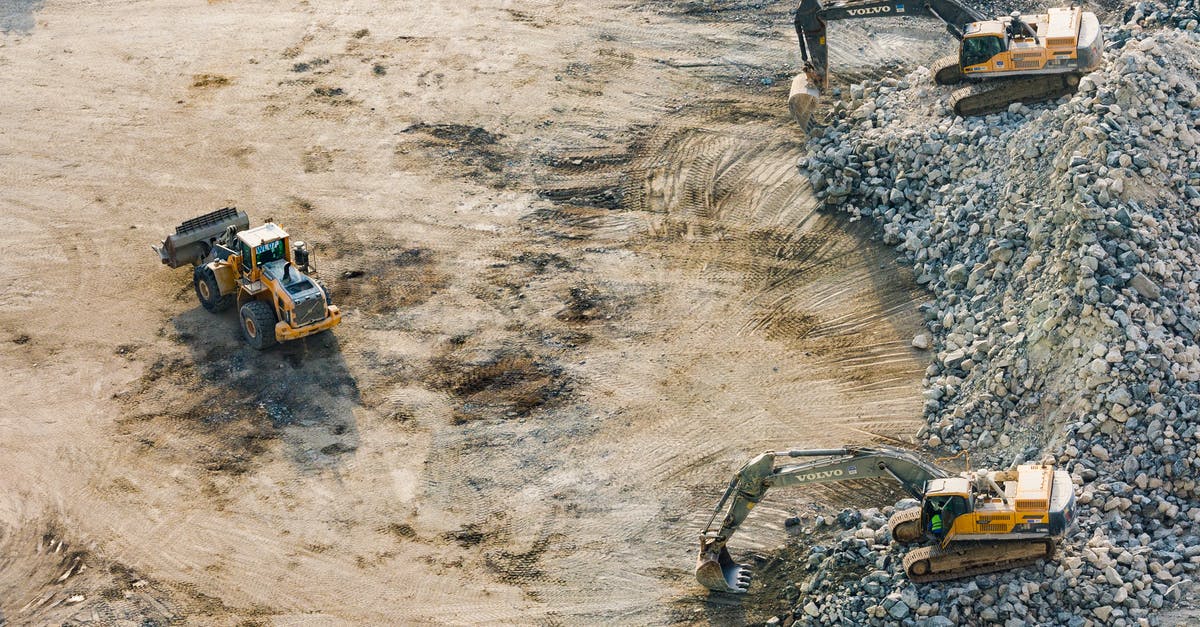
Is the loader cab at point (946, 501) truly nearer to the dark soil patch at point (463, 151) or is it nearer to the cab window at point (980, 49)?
the cab window at point (980, 49)

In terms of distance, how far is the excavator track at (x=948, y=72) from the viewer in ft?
78.9

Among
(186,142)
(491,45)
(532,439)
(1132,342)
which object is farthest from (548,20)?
(1132,342)

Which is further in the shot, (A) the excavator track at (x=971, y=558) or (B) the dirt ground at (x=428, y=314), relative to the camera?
(B) the dirt ground at (x=428, y=314)

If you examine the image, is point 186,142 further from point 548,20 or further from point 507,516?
point 507,516

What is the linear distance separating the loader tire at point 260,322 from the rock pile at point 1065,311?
31.3 ft

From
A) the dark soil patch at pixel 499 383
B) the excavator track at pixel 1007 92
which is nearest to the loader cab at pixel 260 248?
the dark soil patch at pixel 499 383

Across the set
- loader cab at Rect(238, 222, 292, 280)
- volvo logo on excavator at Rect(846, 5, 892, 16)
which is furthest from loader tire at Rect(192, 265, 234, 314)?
volvo logo on excavator at Rect(846, 5, 892, 16)

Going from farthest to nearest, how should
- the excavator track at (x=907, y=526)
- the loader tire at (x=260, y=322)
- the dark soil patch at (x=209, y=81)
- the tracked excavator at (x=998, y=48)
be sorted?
the dark soil patch at (x=209, y=81) → the tracked excavator at (x=998, y=48) → the loader tire at (x=260, y=322) → the excavator track at (x=907, y=526)

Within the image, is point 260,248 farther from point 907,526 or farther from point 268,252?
point 907,526

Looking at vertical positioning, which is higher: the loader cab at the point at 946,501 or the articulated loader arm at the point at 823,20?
the articulated loader arm at the point at 823,20

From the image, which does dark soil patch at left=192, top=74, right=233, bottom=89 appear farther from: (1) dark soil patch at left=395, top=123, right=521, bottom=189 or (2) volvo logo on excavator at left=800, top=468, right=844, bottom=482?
(2) volvo logo on excavator at left=800, top=468, right=844, bottom=482

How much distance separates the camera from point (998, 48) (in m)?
22.9

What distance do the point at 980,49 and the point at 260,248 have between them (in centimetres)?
1233

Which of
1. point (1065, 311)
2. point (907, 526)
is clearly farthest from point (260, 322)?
point (1065, 311)
